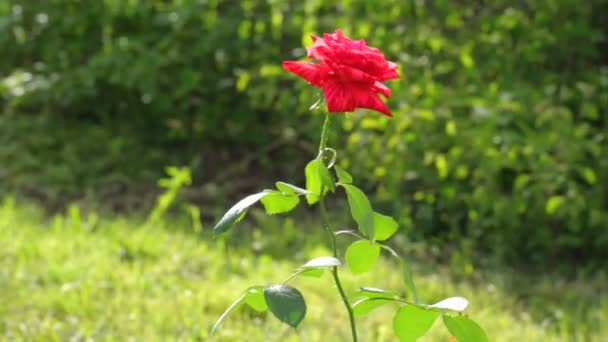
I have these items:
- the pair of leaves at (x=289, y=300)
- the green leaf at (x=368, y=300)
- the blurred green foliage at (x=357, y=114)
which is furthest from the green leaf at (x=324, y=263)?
the blurred green foliage at (x=357, y=114)

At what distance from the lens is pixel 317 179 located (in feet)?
7.19

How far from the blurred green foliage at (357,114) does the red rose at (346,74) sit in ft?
7.49

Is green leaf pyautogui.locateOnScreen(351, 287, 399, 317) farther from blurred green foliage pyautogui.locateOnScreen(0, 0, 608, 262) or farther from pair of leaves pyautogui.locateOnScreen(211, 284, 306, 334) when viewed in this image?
blurred green foliage pyautogui.locateOnScreen(0, 0, 608, 262)

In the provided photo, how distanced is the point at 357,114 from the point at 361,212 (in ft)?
9.96

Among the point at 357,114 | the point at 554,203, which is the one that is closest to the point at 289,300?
the point at 554,203

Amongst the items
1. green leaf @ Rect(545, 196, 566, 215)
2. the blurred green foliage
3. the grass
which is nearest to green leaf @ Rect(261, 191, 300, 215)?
the grass

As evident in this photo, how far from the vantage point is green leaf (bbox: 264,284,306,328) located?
1973 millimetres

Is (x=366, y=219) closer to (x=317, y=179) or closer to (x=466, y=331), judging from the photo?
(x=317, y=179)

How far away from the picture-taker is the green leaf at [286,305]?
6.47 feet

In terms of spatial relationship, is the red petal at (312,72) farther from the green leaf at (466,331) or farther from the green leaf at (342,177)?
the green leaf at (466,331)

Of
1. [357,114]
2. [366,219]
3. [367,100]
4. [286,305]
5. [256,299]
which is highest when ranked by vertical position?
[367,100]

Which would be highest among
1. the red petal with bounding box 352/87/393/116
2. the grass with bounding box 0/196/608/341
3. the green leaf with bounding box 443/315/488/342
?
the red petal with bounding box 352/87/393/116

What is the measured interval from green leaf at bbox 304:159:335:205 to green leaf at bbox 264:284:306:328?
0.21 m

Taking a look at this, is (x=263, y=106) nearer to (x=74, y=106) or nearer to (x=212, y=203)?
(x=212, y=203)
